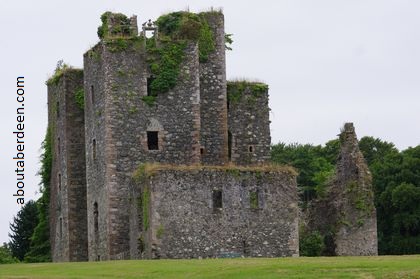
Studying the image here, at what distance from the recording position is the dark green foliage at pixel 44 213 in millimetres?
83000

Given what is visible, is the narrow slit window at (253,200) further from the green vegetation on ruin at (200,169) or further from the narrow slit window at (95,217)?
the narrow slit window at (95,217)

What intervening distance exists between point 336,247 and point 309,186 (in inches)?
1354

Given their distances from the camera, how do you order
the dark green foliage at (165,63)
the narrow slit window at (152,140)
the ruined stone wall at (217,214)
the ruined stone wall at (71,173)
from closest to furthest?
1. the ruined stone wall at (217,214)
2. the narrow slit window at (152,140)
3. the dark green foliage at (165,63)
4. the ruined stone wall at (71,173)

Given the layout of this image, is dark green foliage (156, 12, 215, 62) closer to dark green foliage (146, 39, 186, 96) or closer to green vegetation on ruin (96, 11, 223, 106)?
green vegetation on ruin (96, 11, 223, 106)

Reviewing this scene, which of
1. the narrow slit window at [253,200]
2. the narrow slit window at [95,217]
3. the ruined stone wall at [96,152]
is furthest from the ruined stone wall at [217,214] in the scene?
the narrow slit window at [95,217]

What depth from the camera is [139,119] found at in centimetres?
7350

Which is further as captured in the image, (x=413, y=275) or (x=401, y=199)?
(x=401, y=199)

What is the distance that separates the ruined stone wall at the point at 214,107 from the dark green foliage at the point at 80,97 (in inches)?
247

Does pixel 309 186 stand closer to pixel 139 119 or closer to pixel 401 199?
pixel 401 199

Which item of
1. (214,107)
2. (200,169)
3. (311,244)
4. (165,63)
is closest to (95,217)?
(200,169)

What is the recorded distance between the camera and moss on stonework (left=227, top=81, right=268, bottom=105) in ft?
258

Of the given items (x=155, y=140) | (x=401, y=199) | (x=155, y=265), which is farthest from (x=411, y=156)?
(x=155, y=265)

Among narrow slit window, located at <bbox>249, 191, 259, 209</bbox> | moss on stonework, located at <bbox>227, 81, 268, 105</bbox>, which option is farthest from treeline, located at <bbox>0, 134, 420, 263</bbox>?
narrow slit window, located at <bbox>249, 191, 259, 209</bbox>

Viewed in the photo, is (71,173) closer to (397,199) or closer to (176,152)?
(176,152)
